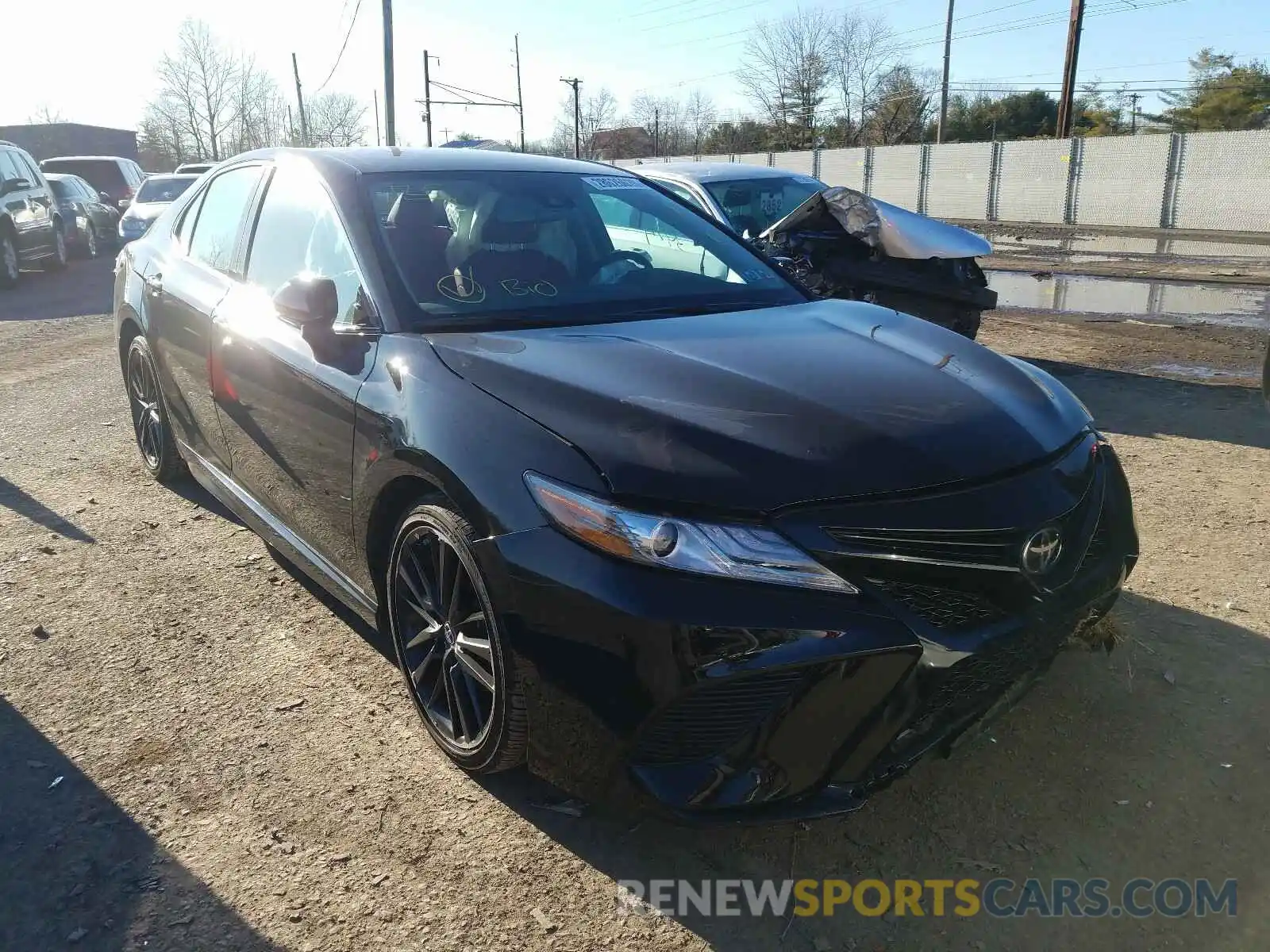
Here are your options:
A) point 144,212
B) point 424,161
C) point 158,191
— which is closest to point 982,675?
point 424,161

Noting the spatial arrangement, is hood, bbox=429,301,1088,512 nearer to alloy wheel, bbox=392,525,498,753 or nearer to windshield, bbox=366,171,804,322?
windshield, bbox=366,171,804,322

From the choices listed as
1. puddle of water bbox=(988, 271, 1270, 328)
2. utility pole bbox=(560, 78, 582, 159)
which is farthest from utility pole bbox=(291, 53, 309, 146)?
puddle of water bbox=(988, 271, 1270, 328)

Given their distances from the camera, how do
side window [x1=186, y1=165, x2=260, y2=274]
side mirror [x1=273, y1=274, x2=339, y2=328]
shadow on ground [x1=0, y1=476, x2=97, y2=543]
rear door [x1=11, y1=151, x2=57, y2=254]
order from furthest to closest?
rear door [x1=11, y1=151, x2=57, y2=254] < shadow on ground [x1=0, y1=476, x2=97, y2=543] < side window [x1=186, y1=165, x2=260, y2=274] < side mirror [x1=273, y1=274, x2=339, y2=328]

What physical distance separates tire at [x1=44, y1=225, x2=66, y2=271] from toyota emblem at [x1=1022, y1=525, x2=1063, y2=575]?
17.1 metres

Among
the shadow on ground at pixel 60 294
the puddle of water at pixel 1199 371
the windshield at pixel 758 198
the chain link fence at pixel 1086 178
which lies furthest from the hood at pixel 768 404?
the chain link fence at pixel 1086 178

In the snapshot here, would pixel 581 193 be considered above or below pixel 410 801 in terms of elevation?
above

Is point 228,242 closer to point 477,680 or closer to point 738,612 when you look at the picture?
point 477,680

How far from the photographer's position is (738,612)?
2.01 meters

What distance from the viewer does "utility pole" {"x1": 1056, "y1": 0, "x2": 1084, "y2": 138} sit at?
102 feet

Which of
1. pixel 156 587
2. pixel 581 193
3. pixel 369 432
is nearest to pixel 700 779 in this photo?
pixel 369 432

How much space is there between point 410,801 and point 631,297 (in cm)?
169

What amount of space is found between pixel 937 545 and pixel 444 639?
A: 1.32m

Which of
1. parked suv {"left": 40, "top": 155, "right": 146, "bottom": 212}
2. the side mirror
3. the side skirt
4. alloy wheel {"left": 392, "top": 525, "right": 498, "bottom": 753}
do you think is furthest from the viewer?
parked suv {"left": 40, "top": 155, "right": 146, "bottom": 212}

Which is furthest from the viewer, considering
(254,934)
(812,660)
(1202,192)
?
(1202,192)
